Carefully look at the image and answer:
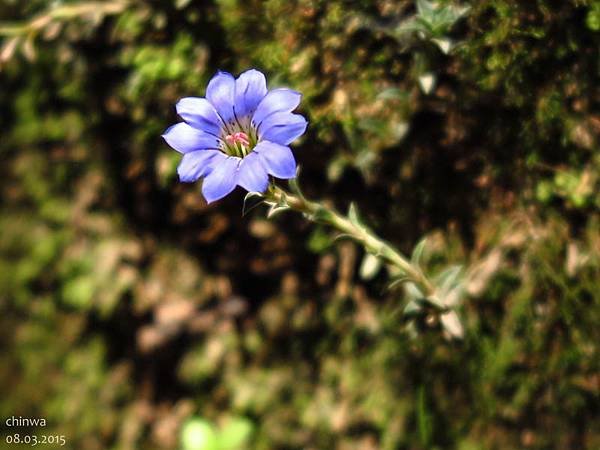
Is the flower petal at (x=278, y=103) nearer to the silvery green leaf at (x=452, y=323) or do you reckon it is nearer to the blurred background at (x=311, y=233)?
the blurred background at (x=311, y=233)

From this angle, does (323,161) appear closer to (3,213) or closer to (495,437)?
(495,437)

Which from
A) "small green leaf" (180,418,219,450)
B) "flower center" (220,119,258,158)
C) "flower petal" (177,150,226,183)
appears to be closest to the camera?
"flower petal" (177,150,226,183)

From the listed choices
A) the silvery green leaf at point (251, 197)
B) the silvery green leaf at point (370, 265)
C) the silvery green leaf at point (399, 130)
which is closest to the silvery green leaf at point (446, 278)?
the silvery green leaf at point (370, 265)

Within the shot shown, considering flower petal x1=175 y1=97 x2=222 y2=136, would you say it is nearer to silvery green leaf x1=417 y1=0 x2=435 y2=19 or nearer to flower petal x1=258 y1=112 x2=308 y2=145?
flower petal x1=258 y1=112 x2=308 y2=145

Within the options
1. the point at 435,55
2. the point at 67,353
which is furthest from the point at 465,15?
the point at 67,353

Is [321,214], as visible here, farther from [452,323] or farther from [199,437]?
[199,437]

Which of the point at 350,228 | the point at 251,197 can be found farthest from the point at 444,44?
the point at 251,197

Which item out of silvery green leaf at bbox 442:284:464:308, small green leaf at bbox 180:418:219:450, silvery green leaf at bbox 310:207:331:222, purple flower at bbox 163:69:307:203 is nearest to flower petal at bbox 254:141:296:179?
purple flower at bbox 163:69:307:203
